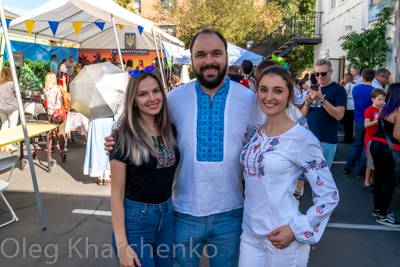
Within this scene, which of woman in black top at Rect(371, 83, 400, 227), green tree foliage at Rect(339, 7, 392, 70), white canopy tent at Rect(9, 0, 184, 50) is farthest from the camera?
green tree foliage at Rect(339, 7, 392, 70)

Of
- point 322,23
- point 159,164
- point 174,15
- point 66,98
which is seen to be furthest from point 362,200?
point 174,15

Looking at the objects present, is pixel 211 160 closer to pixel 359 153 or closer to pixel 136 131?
pixel 136 131

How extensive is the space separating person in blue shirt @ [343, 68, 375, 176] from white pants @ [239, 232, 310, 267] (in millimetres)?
5145

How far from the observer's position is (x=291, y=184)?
5.98 feet

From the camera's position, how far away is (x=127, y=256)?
183 centimetres

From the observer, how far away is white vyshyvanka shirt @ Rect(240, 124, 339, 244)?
1.76 meters

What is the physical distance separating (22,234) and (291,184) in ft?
11.4

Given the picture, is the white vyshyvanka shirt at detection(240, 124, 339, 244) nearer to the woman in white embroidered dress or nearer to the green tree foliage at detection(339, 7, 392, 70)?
the woman in white embroidered dress

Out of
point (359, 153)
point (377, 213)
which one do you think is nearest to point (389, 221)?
point (377, 213)

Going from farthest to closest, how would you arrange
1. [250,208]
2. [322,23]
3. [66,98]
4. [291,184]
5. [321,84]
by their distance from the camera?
[322,23] → [66,98] → [321,84] → [250,208] → [291,184]

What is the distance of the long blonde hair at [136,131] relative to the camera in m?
1.86

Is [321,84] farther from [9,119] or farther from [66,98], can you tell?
[9,119]

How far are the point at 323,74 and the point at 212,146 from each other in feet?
8.87

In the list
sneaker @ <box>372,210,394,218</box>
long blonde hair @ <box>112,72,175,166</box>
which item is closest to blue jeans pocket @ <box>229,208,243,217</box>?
long blonde hair @ <box>112,72,175,166</box>
